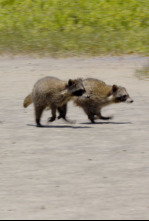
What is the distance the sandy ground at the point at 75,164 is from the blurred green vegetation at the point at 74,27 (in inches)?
228

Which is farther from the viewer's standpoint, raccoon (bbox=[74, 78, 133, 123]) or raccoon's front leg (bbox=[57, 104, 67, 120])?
raccoon (bbox=[74, 78, 133, 123])

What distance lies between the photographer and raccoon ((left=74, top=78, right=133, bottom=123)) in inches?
436

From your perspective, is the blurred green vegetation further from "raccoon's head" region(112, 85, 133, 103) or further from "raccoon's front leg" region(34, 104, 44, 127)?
"raccoon's front leg" region(34, 104, 44, 127)

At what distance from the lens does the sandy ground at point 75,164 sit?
6.35 m

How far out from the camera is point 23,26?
931 inches

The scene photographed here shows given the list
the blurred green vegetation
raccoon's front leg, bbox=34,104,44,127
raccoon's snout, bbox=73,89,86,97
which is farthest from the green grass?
raccoon's front leg, bbox=34,104,44,127

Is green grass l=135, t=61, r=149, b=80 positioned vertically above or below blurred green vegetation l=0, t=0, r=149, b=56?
above

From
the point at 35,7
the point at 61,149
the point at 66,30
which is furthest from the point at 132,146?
the point at 35,7

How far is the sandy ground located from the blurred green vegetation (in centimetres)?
579

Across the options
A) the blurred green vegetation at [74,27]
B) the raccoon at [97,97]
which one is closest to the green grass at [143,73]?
the blurred green vegetation at [74,27]

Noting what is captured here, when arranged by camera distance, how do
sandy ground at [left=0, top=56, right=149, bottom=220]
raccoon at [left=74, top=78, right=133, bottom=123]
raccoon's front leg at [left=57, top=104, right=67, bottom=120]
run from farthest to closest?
raccoon at [left=74, top=78, right=133, bottom=123]
raccoon's front leg at [left=57, top=104, right=67, bottom=120]
sandy ground at [left=0, top=56, right=149, bottom=220]

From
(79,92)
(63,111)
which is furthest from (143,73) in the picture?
(79,92)

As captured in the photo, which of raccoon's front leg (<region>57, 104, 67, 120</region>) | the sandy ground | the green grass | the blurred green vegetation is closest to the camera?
the sandy ground

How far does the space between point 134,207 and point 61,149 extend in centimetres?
284
